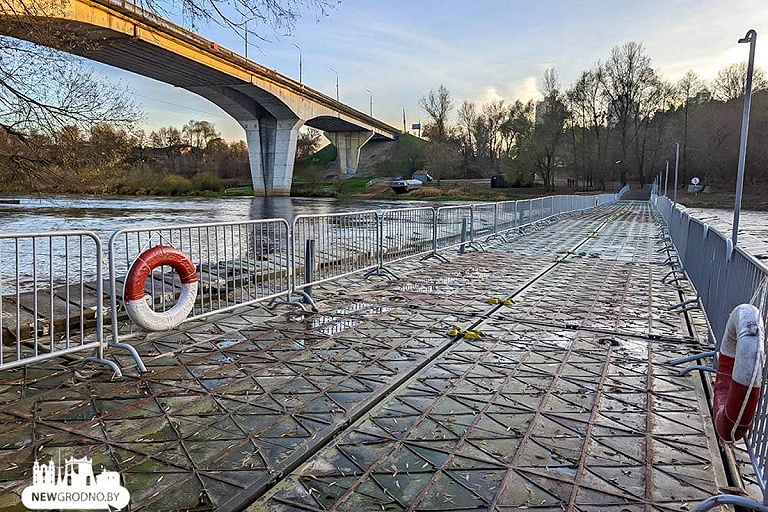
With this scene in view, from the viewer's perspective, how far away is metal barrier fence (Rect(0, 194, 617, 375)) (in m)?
5.20

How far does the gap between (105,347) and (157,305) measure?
2.04m

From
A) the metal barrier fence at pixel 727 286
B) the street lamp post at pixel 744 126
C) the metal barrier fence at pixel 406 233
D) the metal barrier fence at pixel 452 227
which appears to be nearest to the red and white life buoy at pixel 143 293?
the metal barrier fence at pixel 727 286

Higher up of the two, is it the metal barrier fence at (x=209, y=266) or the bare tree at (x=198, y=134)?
the bare tree at (x=198, y=134)

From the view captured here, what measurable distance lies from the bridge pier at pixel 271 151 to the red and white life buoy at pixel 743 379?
198 ft

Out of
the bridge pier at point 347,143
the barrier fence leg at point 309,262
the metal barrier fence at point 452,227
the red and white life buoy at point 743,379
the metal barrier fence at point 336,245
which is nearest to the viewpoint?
the red and white life buoy at point 743,379

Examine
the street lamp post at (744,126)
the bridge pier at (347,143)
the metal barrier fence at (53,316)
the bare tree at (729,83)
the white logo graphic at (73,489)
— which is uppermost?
the bare tree at (729,83)

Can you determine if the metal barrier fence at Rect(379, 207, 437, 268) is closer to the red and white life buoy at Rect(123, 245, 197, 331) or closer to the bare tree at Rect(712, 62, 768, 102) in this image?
the red and white life buoy at Rect(123, 245, 197, 331)

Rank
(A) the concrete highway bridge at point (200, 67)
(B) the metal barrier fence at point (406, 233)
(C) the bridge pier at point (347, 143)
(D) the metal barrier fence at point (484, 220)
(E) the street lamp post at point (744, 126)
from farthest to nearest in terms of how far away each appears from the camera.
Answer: (C) the bridge pier at point (347, 143) → (D) the metal barrier fence at point (484, 220) → (B) the metal barrier fence at point (406, 233) → (A) the concrete highway bridge at point (200, 67) → (E) the street lamp post at point (744, 126)

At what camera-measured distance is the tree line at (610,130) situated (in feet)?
237

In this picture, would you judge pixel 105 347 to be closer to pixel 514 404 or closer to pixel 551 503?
pixel 514 404

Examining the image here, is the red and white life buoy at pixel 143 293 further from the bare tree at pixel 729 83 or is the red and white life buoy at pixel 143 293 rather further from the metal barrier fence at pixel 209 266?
the bare tree at pixel 729 83

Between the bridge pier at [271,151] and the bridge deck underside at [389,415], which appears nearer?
the bridge deck underside at [389,415]

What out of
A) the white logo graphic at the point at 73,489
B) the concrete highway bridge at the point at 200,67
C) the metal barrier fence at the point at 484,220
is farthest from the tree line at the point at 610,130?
the white logo graphic at the point at 73,489

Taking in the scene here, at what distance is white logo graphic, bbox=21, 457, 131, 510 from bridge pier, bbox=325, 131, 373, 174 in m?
91.9
